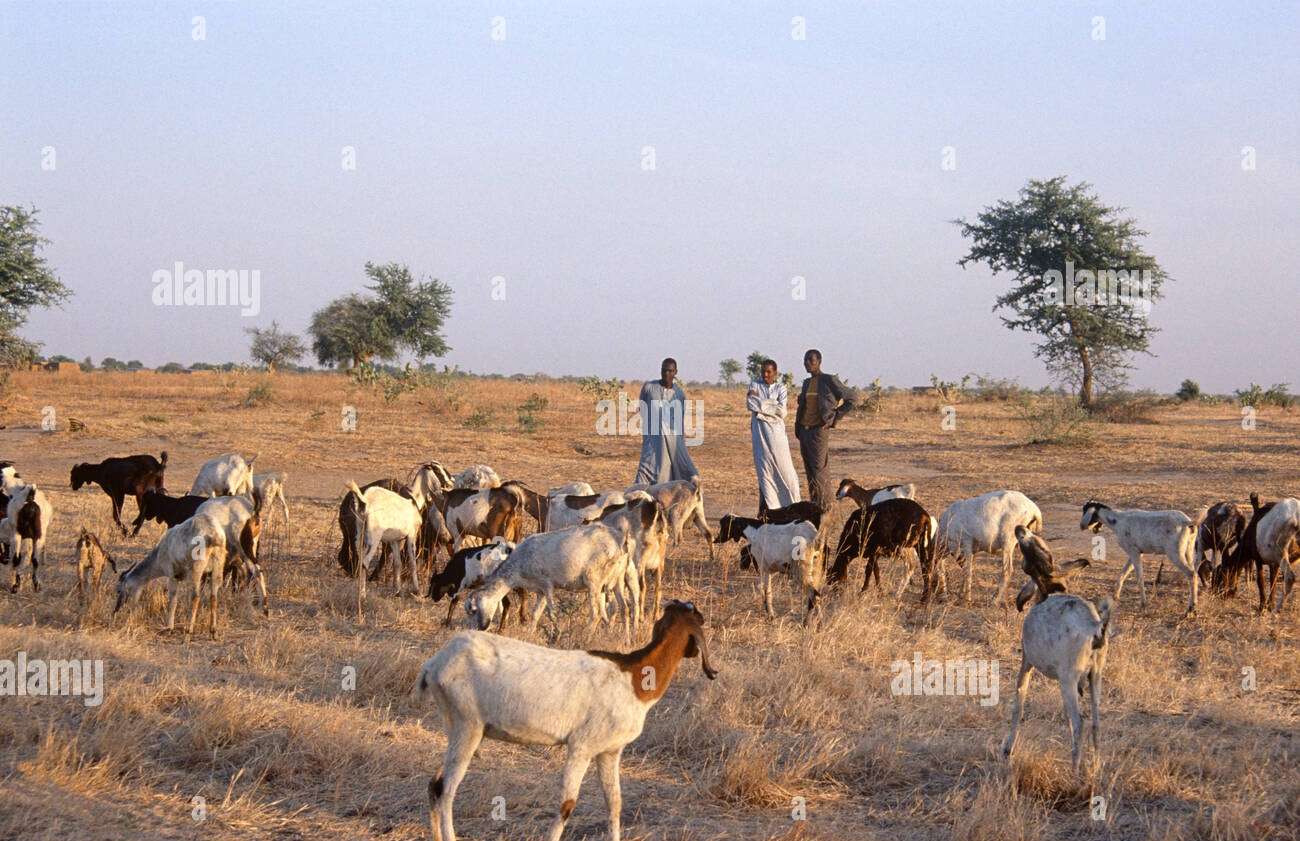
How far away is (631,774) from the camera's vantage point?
19.9 feet

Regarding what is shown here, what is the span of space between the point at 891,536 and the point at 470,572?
421 centimetres

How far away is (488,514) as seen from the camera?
38.1 ft

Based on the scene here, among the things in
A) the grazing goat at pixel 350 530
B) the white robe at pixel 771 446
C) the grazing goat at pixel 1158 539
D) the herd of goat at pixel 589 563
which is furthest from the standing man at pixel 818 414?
the grazing goat at pixel 350 530

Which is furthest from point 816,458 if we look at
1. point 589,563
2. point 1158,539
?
point 589,563

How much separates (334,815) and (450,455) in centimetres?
1778

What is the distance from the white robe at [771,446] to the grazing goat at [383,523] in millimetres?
4497

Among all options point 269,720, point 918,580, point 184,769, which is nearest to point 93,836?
point 184,769

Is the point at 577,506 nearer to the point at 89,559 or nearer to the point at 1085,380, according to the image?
the point at 89,559

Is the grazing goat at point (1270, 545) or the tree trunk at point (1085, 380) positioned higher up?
the tree trunk at point (1085, 380)

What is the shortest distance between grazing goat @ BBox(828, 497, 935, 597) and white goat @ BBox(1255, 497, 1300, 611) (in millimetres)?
3066

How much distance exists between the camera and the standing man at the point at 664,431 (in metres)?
13.6

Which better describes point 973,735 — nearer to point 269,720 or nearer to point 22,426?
point 269,720

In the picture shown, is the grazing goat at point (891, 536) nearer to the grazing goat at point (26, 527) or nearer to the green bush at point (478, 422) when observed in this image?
the grazing goat at point (26, 527)

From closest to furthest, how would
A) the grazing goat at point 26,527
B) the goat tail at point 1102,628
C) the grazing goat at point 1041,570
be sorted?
the goat tail at point 1102,628, the grazing goat at point 1041,570, the grazing goat at point 26,527
